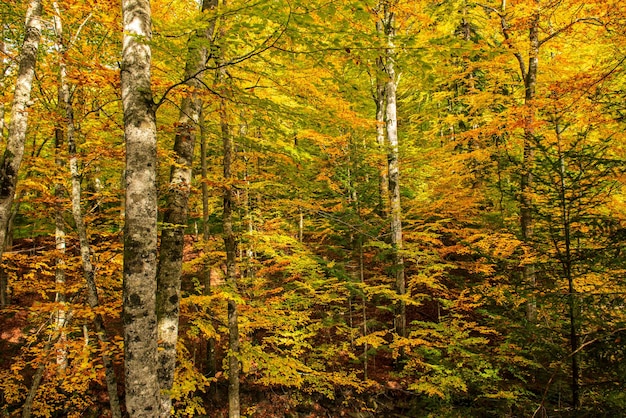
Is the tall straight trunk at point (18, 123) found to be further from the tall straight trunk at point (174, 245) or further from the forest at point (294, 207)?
the tall straight trunk at point (174, 245)

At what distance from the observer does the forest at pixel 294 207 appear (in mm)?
3318

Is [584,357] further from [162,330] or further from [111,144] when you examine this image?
[111,144]

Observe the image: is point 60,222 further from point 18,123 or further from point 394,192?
point 394,192

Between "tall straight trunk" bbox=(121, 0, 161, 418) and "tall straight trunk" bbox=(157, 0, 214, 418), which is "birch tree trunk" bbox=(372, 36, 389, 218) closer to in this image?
"tall straight trunk" bbox=(157, 0, 214, 418)

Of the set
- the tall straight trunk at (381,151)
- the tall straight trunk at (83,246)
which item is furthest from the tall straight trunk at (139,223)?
the tall straight trunk at (381,151)

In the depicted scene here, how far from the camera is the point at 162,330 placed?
4.50 m

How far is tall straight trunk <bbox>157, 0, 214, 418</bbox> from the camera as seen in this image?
4.48 meters

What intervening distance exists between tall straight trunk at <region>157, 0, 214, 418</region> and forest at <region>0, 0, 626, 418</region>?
3 centimetres

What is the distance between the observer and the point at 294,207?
9594 millimetres

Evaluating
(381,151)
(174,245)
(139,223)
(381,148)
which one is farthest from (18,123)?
(381,148)

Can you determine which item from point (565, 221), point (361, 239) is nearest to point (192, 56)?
point (565, 221)

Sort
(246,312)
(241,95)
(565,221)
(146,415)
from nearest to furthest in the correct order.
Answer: (146,415), (241,95), (565,221), (246,312)

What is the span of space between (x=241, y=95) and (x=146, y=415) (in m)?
3.43

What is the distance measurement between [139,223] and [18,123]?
3.74 m
